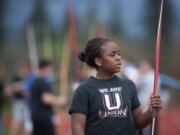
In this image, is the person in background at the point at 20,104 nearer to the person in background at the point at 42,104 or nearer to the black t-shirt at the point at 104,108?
the person in background at the point at 42,104

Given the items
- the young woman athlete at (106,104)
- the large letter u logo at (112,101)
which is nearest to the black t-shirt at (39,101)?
the young woman athlete at (106,104)

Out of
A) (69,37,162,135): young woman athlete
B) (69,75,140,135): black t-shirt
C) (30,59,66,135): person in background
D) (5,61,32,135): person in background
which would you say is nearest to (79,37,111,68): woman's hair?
(69,37,162,135): young woman athlete

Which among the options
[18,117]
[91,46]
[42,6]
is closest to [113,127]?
[91,46]

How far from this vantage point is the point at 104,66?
207 inches

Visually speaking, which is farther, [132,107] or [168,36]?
[168,36]

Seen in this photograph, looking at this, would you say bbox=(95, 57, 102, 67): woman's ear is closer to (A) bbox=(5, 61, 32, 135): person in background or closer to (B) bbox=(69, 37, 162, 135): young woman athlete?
(B) bbox=(69, 37, 162, 135): young woman athlete

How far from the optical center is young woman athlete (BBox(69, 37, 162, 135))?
5.12m

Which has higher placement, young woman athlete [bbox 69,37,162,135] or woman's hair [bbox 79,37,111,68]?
woman's hair [bbox 79,37,111,68]

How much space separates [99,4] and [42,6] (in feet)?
5.54

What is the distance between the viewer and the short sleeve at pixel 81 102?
5.14m

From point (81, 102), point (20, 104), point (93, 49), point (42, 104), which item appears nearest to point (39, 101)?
point (42, 104)

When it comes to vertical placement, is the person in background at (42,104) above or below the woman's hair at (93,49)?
below

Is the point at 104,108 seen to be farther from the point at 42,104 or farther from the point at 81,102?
the point at 42,104

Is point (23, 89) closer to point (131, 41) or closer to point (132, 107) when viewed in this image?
point (131, 41)
